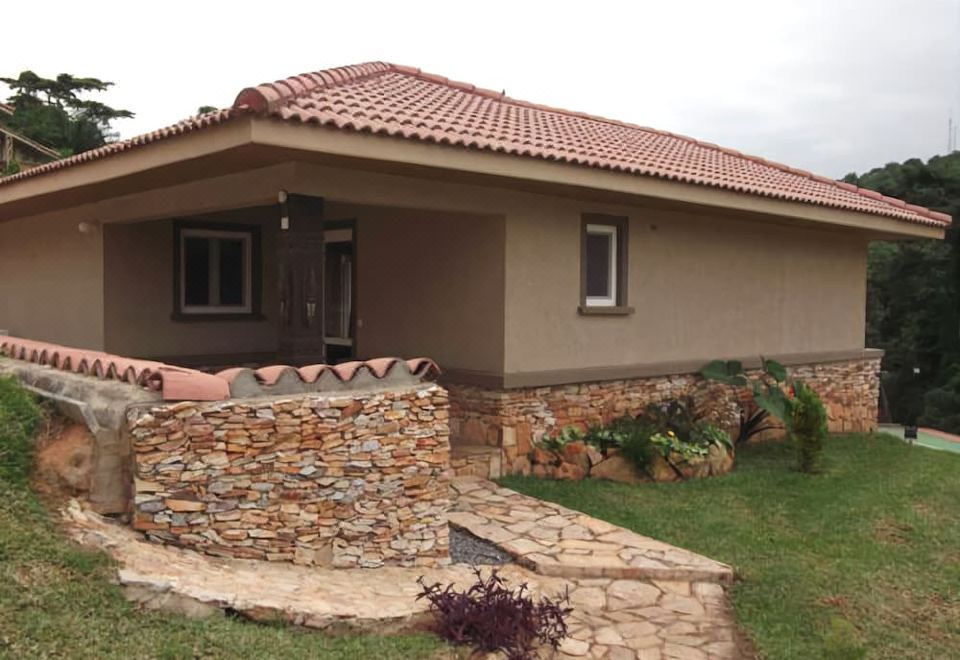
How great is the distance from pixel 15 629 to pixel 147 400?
178 cm

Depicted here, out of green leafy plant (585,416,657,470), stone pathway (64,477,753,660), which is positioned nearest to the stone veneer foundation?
green leafy plant (585,416,657,470)

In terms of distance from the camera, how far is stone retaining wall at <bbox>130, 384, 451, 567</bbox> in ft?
17.3

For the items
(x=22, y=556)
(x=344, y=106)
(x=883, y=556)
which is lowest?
(x=883, y=556)

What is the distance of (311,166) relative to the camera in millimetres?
7266

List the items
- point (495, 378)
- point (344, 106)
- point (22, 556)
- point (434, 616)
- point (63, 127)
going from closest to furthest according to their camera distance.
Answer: point (22, 556) → point (434, 616) → point (344, 106) → point (495, 378) → point (63, 127)

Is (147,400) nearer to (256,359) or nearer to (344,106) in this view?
(344,106)

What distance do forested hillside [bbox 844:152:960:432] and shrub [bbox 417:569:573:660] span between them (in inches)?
1084

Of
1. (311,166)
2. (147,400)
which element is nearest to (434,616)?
(147,400)

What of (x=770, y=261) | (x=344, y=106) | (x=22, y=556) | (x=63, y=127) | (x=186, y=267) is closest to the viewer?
(x=22, y=556)

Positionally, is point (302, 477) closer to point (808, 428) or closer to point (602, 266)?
point (602, 266)

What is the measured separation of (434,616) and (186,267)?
24.4ft

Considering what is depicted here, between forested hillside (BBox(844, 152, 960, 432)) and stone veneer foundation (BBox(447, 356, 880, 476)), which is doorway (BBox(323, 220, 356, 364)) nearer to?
stone veneer foundation (BBox(447, 356, 880, 476))

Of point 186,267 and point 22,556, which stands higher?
point 186,267

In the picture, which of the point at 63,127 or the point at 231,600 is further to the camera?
the point at 63,127
